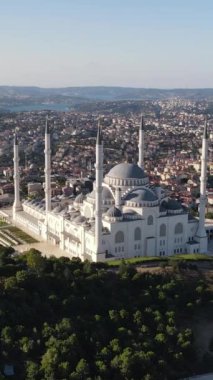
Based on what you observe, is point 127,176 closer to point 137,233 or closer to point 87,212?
point 87,212

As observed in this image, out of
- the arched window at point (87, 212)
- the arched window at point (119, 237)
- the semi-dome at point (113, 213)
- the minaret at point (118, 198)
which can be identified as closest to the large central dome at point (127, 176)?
the minaret at point (118, 198)

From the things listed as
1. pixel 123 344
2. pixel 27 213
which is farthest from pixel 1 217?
pixel 123 344

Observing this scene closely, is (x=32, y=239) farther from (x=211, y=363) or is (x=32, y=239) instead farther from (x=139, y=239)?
(x=211, y=363)

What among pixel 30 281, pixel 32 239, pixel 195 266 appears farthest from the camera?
pixel 32 239

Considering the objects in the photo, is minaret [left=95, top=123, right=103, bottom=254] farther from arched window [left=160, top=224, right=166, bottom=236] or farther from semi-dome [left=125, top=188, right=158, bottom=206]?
arched window [left=160, top=224, right=166, bottom=236]

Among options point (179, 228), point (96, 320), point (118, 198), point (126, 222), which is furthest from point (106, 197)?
point (96, 320)

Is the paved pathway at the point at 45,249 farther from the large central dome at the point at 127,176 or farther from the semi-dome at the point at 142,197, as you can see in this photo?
the large central dome at the point at 127,176

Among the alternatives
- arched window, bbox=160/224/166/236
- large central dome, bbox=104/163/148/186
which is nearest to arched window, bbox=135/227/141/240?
arched window, bbox=160/224/166/236
